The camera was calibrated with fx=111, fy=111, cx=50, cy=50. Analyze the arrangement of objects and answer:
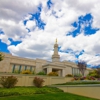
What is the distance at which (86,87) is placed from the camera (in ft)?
40.4

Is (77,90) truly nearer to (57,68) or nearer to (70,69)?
(57,68)

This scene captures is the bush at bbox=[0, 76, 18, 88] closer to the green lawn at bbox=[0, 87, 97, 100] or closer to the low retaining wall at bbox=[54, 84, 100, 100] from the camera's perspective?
the green lawn at bbox=[0, 87, 97, 100]

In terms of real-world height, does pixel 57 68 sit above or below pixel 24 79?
above

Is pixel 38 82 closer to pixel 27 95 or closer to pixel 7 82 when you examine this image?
pixel 7 82

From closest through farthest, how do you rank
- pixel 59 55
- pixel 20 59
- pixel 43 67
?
pixel 20 59, pixel 43 67, pixel 59 55

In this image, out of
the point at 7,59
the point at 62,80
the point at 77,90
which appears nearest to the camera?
the point at 77,90

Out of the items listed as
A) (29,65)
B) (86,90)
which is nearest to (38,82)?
(86,90)

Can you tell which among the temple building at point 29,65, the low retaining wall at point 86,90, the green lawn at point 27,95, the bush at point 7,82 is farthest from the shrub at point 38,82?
the temple building at point 29,65

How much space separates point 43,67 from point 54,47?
10.9 meters

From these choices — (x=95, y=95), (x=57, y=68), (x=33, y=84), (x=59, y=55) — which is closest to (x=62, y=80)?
(x=33, y=84)

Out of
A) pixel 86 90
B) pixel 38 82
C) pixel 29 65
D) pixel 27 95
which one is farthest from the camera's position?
pixel 29 65

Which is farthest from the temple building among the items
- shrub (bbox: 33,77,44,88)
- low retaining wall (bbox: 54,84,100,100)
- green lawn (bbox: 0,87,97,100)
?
green lawn (bbox: 0,87,97,100)

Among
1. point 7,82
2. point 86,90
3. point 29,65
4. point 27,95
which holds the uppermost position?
point 29,65

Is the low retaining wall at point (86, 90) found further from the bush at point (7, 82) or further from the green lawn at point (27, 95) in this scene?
the bush at point (7, 82)
